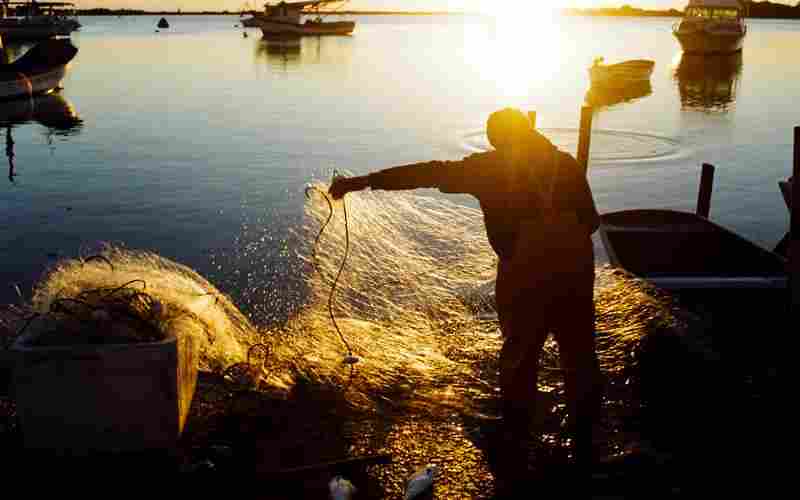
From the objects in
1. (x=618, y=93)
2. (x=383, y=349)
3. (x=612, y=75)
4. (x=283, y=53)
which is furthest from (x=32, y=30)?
(x=383, y=349)

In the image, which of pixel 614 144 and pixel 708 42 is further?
pixel 708 42

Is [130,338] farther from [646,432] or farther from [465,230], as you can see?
[465,230]

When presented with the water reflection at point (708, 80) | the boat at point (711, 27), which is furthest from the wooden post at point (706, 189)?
the boat at point (711, 27)

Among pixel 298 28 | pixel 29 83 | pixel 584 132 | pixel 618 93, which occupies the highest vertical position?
pixel 298 28

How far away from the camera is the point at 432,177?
5.00 m

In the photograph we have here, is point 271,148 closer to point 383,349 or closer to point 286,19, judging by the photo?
point 383,349

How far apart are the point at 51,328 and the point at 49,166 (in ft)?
59.6

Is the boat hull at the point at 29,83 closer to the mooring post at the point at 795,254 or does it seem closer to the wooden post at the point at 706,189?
the wooden post at the point at 706,189

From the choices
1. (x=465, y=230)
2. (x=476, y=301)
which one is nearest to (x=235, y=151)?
(x=465, y=230)

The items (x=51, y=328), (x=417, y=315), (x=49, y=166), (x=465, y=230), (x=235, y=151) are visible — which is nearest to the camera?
(x=51, y=328)

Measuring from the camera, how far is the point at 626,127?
30594mm

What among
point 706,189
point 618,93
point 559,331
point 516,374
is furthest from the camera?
point 618,93

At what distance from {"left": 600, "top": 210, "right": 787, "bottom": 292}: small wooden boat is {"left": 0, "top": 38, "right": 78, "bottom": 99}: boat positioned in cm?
3182

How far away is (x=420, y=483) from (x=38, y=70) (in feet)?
123
